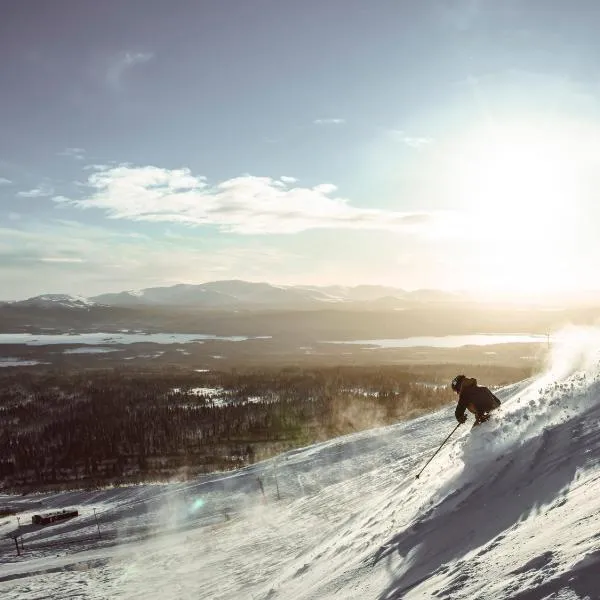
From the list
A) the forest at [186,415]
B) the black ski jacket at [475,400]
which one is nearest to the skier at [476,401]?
the black ski jacket at [475,400]

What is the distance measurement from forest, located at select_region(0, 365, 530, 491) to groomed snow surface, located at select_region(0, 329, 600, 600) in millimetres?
39737

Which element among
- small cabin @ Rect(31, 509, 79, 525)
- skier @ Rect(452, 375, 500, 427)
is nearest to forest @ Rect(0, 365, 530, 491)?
small cabin @ Rect(31, 509, 79, 525)

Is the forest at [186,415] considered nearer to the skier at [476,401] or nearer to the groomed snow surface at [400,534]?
the groomed snow surface at [400,534]

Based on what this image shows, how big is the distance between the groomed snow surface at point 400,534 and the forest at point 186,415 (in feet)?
130

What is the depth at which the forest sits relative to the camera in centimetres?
8641

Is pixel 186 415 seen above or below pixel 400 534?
below

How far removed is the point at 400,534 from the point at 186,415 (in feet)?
352

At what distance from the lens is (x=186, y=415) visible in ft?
373

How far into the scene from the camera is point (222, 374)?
173 m

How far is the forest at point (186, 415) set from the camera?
3402 inches

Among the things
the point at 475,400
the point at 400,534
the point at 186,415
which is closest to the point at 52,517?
the point at 475,400

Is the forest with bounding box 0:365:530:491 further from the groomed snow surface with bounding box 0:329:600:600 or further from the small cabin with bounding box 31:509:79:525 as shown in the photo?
the groomed snow surface with bounding box 0:329:600:600

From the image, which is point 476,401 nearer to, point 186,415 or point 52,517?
point 52,517

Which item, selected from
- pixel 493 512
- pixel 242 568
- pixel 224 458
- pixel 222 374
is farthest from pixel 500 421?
pixel 222 374
